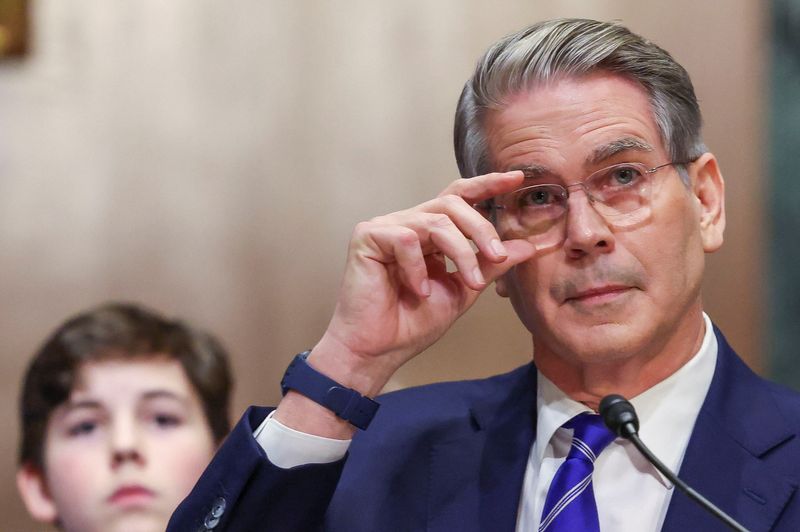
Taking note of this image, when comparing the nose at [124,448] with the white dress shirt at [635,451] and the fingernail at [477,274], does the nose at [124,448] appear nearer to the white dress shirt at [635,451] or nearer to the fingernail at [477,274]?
the white dress shirt at [635,451]

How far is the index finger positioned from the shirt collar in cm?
36

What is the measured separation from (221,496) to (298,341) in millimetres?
933

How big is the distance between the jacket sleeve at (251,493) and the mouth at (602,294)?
43 cm

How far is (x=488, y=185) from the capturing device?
54.9 inches

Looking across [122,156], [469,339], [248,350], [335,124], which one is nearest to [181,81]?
[122,156]

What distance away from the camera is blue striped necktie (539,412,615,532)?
53.1 inches

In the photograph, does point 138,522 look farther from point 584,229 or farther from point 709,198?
point 709,198

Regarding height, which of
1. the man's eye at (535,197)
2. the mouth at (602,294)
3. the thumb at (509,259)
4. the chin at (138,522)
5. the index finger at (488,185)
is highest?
the index finger at (488,185)

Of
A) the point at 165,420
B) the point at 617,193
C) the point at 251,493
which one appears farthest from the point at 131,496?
the point at 617,193

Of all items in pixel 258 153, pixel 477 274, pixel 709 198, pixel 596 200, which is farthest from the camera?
pixel 258 153

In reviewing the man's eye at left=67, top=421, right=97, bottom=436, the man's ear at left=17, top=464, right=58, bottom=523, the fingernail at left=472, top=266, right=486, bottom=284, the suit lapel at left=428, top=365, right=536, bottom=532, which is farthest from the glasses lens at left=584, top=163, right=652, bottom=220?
the man's ear at left=17, top=464, right=58, bottom=523

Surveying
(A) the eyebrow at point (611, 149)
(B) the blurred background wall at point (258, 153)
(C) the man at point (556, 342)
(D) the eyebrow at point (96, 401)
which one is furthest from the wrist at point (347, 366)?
(B) the blurred background wall at point (258, 153)

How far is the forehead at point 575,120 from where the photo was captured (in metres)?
1.45

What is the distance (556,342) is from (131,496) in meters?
1.05
